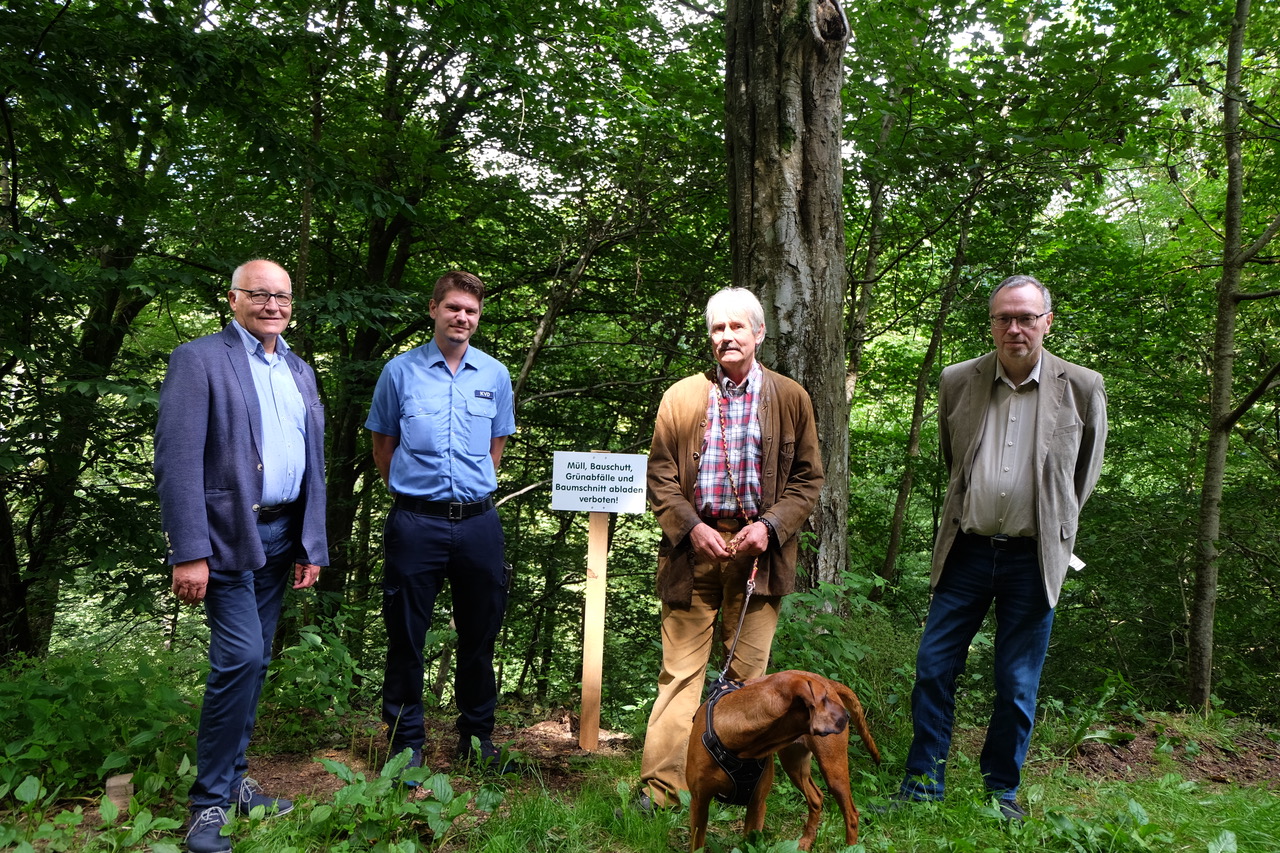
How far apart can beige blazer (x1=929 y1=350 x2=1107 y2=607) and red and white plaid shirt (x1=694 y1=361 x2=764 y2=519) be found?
823 millimetres

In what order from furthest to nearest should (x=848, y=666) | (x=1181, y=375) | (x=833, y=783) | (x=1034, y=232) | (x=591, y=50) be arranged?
(x=1034, y=232), (x=1181, y=375), (x=591, y=50), (x=848, y=666), (x=833, y=783)

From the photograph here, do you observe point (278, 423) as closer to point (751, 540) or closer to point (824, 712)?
point (751, 540)

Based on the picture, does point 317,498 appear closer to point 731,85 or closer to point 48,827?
point 48,827

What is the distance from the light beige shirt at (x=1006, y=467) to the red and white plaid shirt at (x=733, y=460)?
872 mm

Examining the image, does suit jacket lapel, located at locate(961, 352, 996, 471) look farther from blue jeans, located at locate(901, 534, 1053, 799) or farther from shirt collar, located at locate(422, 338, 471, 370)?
shirt collar, located at locate(422, 338, 471, 370)

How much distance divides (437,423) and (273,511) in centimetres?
74

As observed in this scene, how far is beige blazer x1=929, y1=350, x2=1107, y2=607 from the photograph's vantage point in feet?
9.83

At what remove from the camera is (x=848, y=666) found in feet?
12.4

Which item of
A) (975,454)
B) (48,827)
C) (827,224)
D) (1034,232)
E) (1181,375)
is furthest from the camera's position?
(1034,232)

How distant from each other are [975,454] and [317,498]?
8.62ft

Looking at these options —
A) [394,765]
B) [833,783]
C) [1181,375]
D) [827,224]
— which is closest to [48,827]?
[394,765]

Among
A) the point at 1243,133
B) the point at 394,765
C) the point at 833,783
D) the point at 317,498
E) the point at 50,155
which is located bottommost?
the point at 394,765

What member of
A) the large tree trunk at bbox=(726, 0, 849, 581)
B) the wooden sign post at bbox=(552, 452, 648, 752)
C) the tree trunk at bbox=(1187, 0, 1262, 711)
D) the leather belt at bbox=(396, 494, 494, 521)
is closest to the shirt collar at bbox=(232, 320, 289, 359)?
the leather belt at bbox=(396, 494, 494, 521)

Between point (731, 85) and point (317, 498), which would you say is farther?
point (731, 85)
